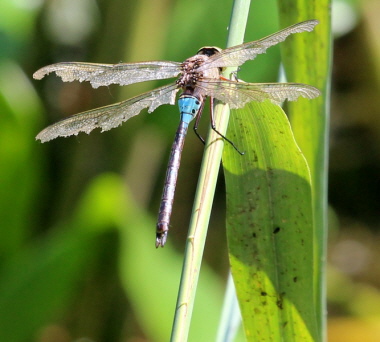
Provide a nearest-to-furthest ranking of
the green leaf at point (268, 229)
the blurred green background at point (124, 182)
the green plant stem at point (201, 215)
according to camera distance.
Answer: the green plant stem at point (201, 215) < the green leaf at point (268, 229) < the blurred green background at point (124, 182)

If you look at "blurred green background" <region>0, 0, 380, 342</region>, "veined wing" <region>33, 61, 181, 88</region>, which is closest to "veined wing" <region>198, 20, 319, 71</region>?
"veined wing" <region>33, 61, 181, 88</region>

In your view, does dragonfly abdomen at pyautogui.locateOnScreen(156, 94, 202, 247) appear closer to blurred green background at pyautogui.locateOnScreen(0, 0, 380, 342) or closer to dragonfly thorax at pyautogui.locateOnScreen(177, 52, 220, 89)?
dragonfly thorax at pyautogui.locateOnScreen(177, 52, 220, 89)

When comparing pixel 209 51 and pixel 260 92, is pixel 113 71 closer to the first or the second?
pixel 209 51

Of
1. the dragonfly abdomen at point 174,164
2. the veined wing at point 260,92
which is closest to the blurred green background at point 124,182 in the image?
the dragonfly abdomen at point 174,164

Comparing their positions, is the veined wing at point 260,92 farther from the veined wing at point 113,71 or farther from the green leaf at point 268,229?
the veined wing at point 113,71

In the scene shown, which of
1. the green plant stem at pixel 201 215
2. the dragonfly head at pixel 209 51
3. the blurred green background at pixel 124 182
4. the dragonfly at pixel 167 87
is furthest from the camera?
the blurred green background at pixel 124 182

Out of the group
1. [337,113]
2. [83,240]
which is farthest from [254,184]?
[337,113]

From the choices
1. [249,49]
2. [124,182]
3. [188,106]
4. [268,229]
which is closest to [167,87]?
[188,106]
